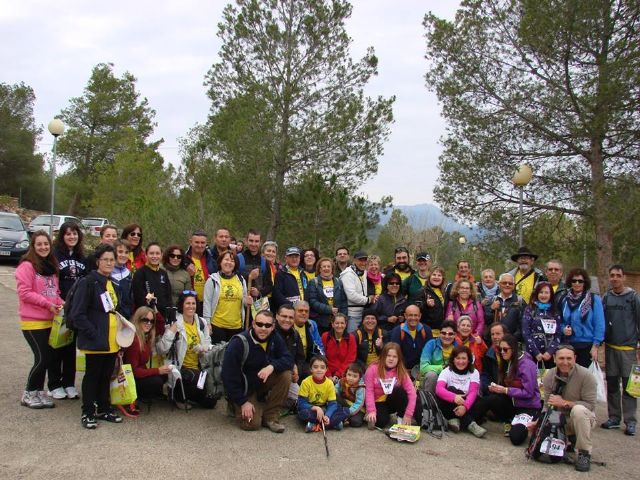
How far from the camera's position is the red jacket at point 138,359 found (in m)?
5.36

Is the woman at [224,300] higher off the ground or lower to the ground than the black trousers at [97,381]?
higher

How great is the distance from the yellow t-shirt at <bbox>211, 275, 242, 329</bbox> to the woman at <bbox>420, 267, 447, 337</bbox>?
7.88 ft

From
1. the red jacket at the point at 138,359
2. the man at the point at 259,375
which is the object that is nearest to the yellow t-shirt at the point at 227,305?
the man at the point at 259,375

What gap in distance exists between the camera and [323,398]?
→ 5512mm

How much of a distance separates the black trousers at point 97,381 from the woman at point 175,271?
1.06 meters

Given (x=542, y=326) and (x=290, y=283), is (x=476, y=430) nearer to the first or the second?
(x=542, y=326)

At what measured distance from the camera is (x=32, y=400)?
5.21m

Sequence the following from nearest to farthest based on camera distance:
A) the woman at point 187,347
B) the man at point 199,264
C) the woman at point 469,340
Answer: the woman at point 187,347 < the woman at point 469,340 < the man at point 199,264

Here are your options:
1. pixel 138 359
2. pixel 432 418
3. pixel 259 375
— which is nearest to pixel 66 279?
pixel 138 359

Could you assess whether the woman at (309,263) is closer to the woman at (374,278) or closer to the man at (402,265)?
the woman at (374,278)

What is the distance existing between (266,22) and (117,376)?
1218cm

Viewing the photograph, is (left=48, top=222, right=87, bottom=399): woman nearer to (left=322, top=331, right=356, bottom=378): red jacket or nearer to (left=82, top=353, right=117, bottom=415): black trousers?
(left=82, top=353, right=117, bottom=415): black trousers

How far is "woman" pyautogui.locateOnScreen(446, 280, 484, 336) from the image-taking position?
261 inches

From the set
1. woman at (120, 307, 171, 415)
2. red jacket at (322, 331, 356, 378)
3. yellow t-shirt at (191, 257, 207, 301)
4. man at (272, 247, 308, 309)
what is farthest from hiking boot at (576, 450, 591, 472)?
yellow t-shirt at (191, 257, 207, 301)
